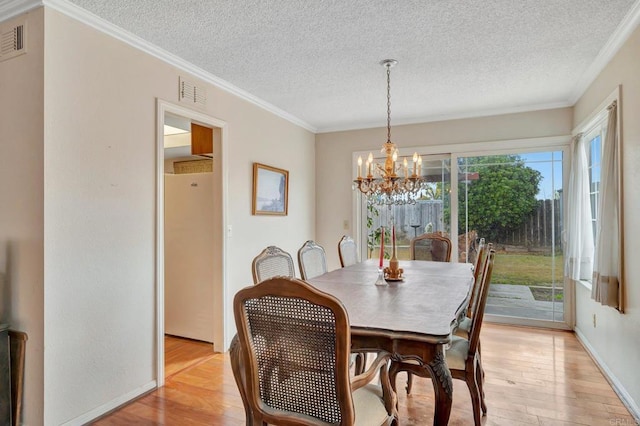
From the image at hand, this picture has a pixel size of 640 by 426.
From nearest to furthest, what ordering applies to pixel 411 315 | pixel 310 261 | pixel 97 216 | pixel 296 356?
pixel 296 356 → pixel 411 315 → pixel 97 216 → pixel 310 261

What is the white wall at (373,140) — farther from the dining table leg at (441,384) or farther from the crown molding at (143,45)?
the dining table leg at (441,384)

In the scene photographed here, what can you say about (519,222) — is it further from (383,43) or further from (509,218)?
(383,43)

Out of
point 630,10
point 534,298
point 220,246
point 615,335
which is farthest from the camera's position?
point 534,298

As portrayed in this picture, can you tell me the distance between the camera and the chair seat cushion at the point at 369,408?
1447 millimetres

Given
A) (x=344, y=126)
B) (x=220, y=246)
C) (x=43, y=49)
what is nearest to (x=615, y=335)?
(x=220, y=246)

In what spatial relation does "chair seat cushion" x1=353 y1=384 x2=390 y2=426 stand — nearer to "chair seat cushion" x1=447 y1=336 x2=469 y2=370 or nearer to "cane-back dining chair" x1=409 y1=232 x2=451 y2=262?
"chair seat cushion" x1=447 y1=336 x2=469 y2=370

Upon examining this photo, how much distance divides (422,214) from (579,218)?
65.0 inches

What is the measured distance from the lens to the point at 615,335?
2.67 metres

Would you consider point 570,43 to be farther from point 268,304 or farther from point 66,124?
point 66,124

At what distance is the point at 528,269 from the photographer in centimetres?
424

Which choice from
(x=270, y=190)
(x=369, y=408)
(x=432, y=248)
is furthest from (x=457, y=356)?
(x=270, y=190)

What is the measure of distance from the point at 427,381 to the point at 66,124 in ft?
9.74

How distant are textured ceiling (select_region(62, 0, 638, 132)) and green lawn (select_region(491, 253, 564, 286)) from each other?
1721 mm

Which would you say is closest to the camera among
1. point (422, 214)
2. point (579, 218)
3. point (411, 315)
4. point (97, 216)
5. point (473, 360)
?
point (411, 315)
